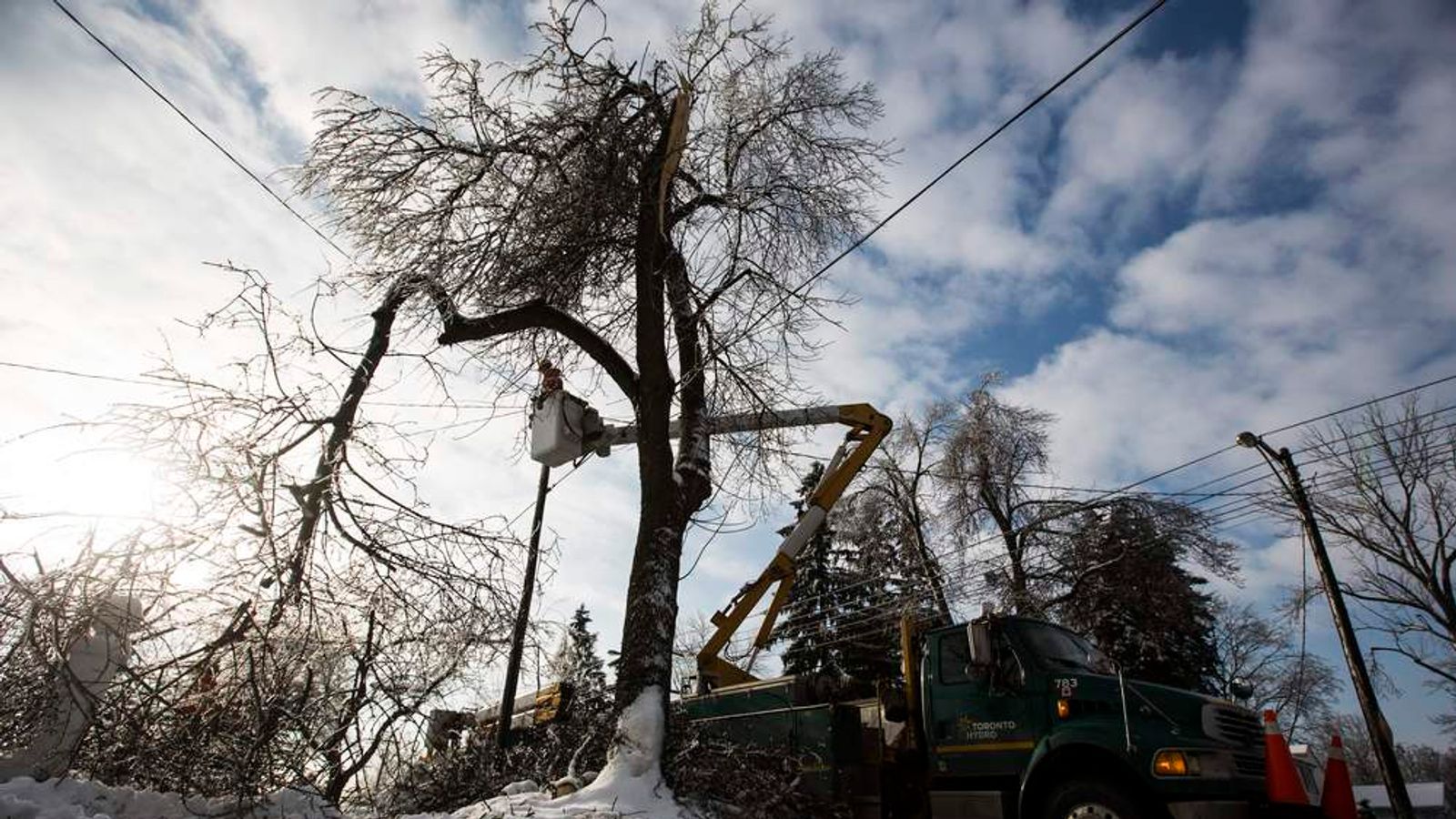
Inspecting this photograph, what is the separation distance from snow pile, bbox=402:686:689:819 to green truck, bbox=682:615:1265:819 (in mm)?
2257

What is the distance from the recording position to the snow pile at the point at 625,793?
16.5ft

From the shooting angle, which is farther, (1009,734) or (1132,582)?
(1132,582)

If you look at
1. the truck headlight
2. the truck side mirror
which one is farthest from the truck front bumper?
the truck side mirror

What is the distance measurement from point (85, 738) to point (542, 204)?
515 cm

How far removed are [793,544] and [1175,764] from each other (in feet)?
17.6

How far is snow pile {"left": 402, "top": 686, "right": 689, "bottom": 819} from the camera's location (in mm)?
5020

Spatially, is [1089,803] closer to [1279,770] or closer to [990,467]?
[1279,770]

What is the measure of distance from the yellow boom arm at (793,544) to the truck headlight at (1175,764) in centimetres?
513

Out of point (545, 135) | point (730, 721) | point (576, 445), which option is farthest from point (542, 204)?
point (730, 721)

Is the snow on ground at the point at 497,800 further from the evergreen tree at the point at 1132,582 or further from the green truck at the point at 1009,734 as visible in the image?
the evergreen tree at the point at 1132,582

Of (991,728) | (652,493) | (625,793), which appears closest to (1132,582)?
(991,728)

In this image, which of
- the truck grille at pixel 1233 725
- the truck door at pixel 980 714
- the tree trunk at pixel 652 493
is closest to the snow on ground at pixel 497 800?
the tree trunk at pixel 652 493

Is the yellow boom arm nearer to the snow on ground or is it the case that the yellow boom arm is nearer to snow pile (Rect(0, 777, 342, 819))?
the snow on ground

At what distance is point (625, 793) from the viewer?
5.32 m
